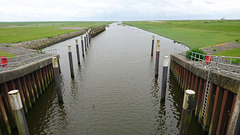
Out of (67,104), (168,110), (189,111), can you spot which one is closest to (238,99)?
(189,111)

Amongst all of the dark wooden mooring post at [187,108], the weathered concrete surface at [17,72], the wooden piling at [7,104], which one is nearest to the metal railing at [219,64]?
the dark wooden mooring post at [187,108]

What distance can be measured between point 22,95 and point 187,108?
13659mm

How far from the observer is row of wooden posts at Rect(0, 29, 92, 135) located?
9.25 metres

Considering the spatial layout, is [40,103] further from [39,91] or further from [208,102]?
[208,102]

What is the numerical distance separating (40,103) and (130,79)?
40.9 feet

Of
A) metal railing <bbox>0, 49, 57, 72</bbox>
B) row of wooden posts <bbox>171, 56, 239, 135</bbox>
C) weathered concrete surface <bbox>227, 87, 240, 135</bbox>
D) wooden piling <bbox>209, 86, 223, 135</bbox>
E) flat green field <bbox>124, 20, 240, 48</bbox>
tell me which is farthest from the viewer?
flat green field <bbox>124, 20, 240, 48</bbox>

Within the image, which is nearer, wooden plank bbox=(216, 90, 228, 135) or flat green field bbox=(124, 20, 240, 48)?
wooden plank bbox=(216, 90, 228, 135)

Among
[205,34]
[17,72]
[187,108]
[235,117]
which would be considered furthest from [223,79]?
[205,34]

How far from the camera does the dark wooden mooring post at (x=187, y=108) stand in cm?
871

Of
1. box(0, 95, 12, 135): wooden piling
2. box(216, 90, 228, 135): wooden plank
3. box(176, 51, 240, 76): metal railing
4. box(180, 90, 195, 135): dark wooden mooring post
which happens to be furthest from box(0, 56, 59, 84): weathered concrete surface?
box(176, 51, 240, 76): metal railing

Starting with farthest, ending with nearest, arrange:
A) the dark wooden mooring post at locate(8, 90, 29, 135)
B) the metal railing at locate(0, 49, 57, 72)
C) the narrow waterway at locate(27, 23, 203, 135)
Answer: the metal railing at locate(0, 49, 57, 72)
the narrow waterway at locate(27, 23, 203, 135)
the dark wooden mooring post at locate(8, 90, 29, 135)

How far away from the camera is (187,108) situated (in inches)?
352

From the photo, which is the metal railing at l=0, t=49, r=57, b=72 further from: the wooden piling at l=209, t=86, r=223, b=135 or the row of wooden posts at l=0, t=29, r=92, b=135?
the wooden piling at l=209, t=86, r=223, b=135

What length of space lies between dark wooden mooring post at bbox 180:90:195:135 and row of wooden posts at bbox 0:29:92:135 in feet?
32.2
